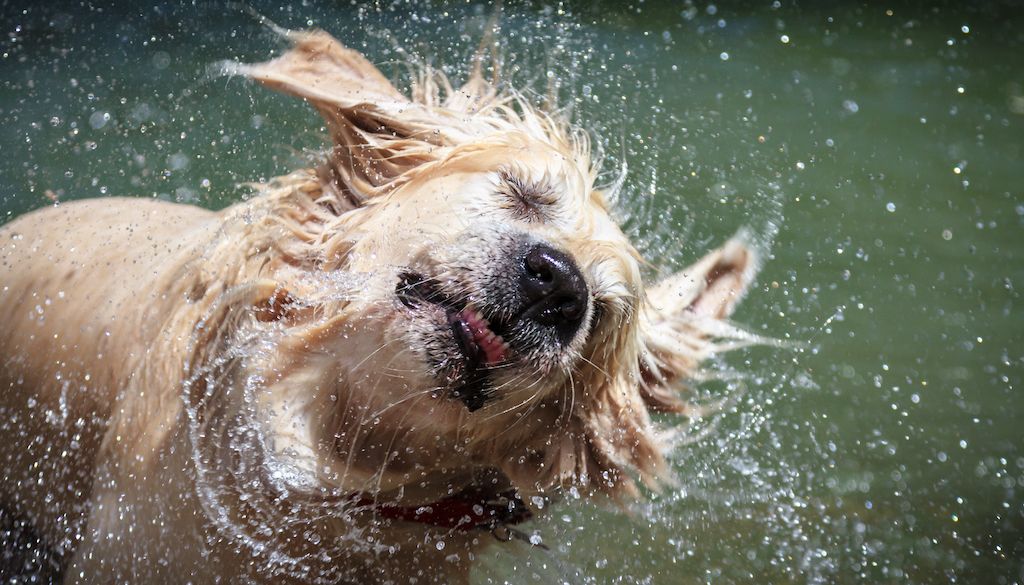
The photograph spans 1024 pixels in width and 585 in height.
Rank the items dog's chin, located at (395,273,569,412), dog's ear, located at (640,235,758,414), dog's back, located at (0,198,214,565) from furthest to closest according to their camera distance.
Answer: dog's ear, located at (640,235,758,414)
dog's back, located at (0,198,214,565)
dog's chin, located at (395,273,569,412)

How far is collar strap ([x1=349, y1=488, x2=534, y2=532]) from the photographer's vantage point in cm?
273

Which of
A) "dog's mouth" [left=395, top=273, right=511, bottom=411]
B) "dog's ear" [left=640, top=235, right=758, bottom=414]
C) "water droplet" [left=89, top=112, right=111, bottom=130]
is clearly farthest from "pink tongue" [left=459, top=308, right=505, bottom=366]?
"water droplet" [left=89, top=112, right=111, bottom=130]

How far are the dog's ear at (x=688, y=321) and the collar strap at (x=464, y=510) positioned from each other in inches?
23.4

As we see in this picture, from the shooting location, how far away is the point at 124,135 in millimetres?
5324

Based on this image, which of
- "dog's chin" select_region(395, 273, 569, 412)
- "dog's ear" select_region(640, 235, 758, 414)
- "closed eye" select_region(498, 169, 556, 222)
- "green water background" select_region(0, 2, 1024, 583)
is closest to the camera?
"dog's chin" select_region(395, 273, 569, 412)

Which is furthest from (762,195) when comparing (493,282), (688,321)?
(493,282)

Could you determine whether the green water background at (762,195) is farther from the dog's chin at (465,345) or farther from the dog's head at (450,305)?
the dog's chin at (465,345)

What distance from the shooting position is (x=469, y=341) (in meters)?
2.44

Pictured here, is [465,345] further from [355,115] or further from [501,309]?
[355,115]

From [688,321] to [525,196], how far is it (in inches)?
36.8

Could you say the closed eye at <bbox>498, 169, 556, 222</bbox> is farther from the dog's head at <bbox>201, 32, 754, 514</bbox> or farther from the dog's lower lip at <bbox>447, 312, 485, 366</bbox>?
the dog's lower lip at <bbox>447, 312, 485, 366</bbox>

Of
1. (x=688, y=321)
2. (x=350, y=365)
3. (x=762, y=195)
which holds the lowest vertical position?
(x=762, y=195)

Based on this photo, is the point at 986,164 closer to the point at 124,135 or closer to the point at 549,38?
the point at 549,38

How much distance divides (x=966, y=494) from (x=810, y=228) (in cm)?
226
